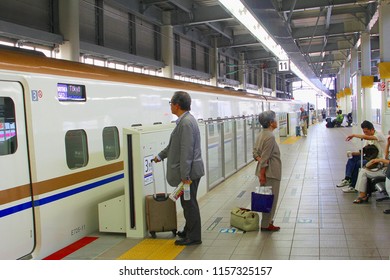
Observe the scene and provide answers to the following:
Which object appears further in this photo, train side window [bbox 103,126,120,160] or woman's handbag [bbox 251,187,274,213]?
train side window [bbox 103,126,120,160]

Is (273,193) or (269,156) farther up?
(269,156)

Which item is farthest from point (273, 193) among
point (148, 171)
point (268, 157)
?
point (148, 171)

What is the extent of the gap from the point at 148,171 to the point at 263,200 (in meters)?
1.60

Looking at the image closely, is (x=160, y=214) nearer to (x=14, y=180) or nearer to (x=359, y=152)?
(x=14, y=180)

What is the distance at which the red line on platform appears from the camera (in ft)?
16.2

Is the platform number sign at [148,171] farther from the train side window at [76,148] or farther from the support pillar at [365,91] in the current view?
the support pillar at [365,91]

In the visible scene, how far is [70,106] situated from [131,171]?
1.15 meters

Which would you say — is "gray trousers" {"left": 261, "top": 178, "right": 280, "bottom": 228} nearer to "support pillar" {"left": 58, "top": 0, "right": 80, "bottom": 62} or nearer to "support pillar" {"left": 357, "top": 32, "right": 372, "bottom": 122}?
"support pillar" {"left": 58, "top": 0, "right": 80, "bottom": 62}

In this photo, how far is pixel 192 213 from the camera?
5.21 metres

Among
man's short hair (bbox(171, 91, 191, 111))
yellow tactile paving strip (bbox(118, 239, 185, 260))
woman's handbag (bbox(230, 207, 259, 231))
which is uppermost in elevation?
man's short hair (bbox(171, 91, 191, 111))

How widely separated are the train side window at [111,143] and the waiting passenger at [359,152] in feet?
13.7

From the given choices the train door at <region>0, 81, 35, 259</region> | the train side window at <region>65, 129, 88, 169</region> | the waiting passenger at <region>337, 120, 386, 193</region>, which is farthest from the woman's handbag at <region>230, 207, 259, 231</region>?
the waiting passenger at <region>337, 120, 386, 193</region>

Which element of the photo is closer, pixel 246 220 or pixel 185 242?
pixel 185 242

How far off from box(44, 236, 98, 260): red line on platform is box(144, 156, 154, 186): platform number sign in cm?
102
